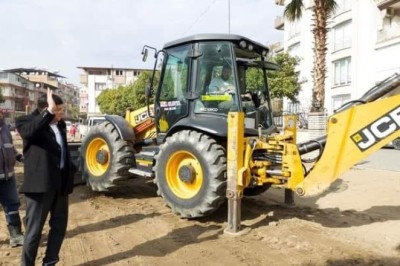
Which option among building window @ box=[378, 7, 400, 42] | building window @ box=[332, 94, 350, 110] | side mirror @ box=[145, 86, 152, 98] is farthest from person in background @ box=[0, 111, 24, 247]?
building window @ box=[332, 94, 350, 110]

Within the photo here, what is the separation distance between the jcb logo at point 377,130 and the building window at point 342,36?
2630cm

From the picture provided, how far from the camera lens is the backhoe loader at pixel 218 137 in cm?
549

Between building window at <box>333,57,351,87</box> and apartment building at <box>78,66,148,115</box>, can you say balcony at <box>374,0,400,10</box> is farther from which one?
apartment building at <box>78,66,148,115</box>

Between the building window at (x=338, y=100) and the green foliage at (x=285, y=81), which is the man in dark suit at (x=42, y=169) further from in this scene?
the building window at (x=338, y=100)

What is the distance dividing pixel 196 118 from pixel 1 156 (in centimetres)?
277

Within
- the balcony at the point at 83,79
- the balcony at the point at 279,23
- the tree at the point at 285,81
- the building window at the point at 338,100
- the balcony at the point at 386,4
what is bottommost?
the building window at the point at 338,100

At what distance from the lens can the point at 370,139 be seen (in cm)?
538

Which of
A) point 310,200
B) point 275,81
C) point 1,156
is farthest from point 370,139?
point 275,81

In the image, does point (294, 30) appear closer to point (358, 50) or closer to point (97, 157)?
point (358, 50)

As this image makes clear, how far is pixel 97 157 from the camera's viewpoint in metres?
8.08

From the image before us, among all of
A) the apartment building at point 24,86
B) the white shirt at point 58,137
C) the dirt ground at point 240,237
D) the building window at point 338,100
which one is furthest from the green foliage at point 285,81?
the apartment building at point 24,86

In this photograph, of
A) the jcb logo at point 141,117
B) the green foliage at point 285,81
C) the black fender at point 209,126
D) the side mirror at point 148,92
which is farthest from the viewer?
the green foliage at point 285,81

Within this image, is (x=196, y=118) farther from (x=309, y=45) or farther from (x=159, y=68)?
(x=309, y=45)

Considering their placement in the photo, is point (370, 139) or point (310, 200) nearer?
point (370, 139)
